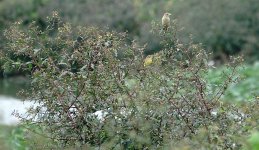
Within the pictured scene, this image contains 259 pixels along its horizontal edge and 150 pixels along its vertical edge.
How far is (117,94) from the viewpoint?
466cm

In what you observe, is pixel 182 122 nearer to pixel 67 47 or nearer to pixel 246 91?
pixel 67 47

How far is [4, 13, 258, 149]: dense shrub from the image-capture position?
A: 179 inches

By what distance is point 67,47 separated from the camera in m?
4.86

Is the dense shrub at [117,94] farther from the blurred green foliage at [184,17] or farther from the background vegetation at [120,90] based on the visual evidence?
the blurred green foliage at [184,17]

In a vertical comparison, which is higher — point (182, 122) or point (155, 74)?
point (155, 74)

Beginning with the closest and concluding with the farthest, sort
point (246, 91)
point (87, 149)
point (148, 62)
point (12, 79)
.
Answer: point (87, 149) → point (148, 62) → point (246, 91) → point (12, 79)

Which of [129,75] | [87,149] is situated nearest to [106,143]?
[87,149]

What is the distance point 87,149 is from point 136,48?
697 millimetres

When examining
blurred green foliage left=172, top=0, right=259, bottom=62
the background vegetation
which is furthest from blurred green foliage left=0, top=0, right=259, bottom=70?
the background vegetation

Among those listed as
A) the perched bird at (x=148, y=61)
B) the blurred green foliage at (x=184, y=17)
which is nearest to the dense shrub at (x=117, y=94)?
the perched bird at (x=148, y=61)

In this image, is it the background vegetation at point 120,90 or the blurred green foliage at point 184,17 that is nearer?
the background vegetation at point 120,90

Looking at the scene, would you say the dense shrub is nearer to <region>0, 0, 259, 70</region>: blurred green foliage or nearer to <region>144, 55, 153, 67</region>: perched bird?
<region>144, 55, 153, 67</region>: perched bird

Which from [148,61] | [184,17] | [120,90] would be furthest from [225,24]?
[120,90]

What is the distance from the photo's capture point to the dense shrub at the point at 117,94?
4.55m
